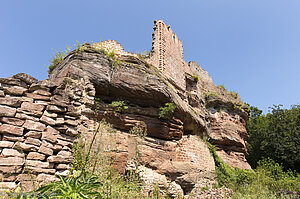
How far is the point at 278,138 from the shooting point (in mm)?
16516

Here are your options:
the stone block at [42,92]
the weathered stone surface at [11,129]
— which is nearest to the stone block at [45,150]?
the weathered stone surface at [11,129]

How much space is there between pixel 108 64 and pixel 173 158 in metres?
4.58

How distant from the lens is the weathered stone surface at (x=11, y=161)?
318cm

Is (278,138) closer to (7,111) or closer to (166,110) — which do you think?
(166,110)

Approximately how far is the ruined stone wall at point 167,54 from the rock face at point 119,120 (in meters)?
0.19

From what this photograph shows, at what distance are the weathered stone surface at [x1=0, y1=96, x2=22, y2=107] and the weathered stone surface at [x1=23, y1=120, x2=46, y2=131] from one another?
1.38 ft

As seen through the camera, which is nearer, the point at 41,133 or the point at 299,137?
the point at 41,133

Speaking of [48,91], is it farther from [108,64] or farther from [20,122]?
[108,64]

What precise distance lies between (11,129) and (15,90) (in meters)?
0.84

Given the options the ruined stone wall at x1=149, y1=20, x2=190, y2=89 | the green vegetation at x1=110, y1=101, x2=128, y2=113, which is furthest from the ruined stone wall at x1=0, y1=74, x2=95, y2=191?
the ruined stone wall at x1=149, y1=20, x2=190, y2=89

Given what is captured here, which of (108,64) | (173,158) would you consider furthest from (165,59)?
(173,158)

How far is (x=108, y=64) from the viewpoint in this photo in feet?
23.2

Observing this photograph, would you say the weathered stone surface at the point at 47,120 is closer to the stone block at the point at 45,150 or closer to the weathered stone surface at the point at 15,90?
the stone block at the point at 45,150

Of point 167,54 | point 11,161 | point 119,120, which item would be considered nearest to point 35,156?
point 11,161
